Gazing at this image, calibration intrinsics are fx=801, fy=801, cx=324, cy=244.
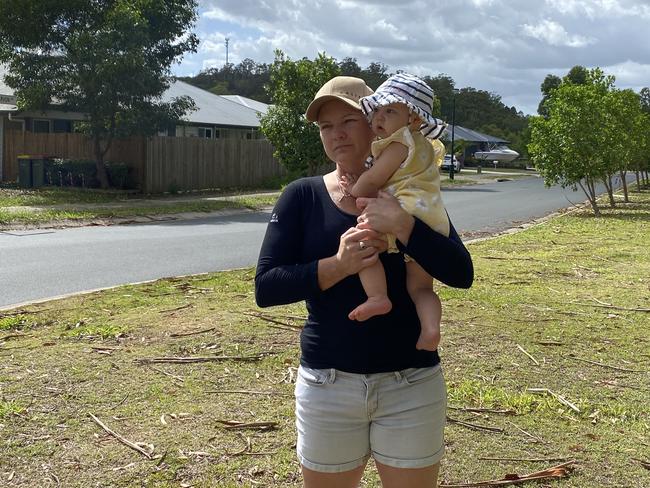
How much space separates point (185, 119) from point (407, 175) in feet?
99.9

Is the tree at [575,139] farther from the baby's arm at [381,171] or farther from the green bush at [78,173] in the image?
the baby's arm at [381,171]

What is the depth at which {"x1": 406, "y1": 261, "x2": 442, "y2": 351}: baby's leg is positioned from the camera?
2.60 metres

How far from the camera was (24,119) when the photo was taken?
2997 centimetres

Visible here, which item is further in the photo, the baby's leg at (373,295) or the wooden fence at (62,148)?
the wooden fence at (62,148)

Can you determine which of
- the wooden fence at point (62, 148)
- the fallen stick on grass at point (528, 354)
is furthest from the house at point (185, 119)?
the fallen stick on grass at point (528, 354)

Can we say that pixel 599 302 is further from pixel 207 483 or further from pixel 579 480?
pixel 207 483

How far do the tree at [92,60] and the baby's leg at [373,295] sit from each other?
73.9ft

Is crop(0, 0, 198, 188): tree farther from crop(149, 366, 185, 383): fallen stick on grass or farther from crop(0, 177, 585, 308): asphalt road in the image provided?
crop(149, 366, 185, 383): fallen stick on grass

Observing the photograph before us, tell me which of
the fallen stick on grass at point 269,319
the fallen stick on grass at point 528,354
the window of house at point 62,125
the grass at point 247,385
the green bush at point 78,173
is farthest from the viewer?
the window of house at point 62,125

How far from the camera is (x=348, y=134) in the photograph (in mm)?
2793

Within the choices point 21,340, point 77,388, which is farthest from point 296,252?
point 21,340

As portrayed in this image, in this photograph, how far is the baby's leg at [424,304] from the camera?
260cm

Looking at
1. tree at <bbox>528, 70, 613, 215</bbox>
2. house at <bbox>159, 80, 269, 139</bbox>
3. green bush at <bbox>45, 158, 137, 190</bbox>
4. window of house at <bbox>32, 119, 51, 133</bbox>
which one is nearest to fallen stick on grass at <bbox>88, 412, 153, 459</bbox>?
tree at <bbox>528, 70, 613, 215</bbox>

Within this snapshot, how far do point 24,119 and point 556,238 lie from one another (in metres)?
21.9
